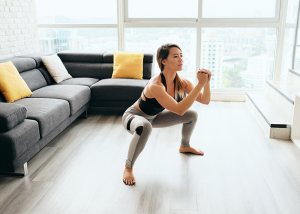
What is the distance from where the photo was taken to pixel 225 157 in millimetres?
2580

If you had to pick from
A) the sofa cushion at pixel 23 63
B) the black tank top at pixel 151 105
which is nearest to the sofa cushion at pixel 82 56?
the sofa cushion at pixel 23 63

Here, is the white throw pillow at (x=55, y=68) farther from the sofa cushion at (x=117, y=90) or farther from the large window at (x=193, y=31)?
the large window at (x=193, y=31)

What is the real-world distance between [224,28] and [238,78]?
0.80 metres

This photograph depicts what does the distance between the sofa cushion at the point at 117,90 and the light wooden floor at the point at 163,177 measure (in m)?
0.57

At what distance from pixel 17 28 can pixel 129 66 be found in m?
1.65

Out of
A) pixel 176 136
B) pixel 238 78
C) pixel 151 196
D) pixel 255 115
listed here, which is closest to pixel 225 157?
pixel 176 136

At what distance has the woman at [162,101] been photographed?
6.72 feet

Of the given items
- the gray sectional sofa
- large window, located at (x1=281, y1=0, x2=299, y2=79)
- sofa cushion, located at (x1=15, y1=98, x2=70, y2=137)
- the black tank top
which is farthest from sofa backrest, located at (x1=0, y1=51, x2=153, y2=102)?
large window, located at (x1=281, y1=0, x2=299, y2=79)

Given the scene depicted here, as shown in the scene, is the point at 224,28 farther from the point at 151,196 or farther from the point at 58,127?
the point at 151,196

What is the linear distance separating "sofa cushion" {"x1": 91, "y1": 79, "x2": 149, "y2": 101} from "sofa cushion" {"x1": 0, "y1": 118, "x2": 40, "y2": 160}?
1380mm

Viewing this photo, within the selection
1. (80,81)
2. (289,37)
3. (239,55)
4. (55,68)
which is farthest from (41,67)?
(289,37)

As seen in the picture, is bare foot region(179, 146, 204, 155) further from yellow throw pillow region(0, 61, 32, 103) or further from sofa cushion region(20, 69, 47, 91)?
sofa cushion region(20, 69, 47, 91)

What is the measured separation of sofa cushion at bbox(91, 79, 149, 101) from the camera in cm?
363

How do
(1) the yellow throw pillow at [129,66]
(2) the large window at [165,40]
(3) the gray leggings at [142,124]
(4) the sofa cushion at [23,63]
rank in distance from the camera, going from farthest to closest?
(2) the large window at [165,40]
(1) the yellow throw pillow at [129,66]
(4) the sofa cushion at [23,63]
(3) the gray leggings at [142,124]
